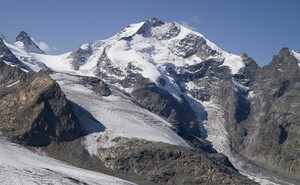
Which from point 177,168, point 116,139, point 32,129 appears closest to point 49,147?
point 32,129

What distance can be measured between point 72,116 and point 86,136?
9.44 metres

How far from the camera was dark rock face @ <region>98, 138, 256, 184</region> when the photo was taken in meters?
164

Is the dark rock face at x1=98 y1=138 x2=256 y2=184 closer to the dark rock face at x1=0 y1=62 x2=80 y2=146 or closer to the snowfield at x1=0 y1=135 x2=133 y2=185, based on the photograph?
the dark rock face at x1=0 y1=62 x2=80 y2=146

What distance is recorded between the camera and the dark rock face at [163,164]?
16375 cm

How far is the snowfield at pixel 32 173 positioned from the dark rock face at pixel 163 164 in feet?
92.0

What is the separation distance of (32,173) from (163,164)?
6354 cm

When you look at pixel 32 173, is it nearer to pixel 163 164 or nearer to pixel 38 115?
pixel 163 164

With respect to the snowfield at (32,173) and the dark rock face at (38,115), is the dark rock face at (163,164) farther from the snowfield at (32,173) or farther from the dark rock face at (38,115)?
the snowfield at (32,173)

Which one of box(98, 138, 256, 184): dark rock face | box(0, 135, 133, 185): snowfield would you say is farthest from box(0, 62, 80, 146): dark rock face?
box(0, 135, 133, 185): snowfield

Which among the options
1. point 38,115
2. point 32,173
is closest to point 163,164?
point 38,115

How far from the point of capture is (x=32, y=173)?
114 meters

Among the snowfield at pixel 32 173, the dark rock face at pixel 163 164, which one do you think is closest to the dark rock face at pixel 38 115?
the dark rock face at pixel 163 164

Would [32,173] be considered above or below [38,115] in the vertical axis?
below

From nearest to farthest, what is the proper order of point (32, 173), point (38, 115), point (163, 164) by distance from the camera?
point (32, 173)
point (163, 164)
point (38, 115)
